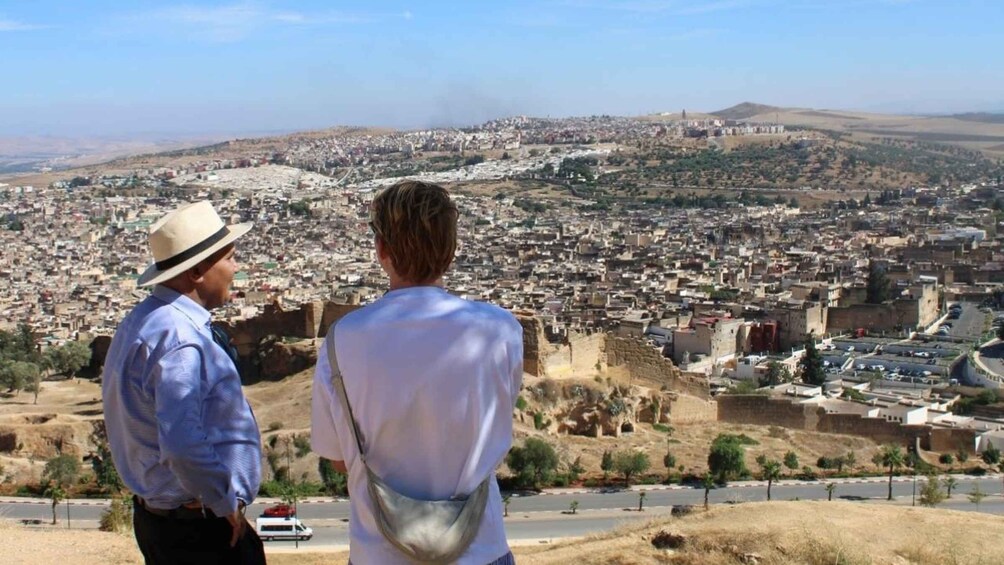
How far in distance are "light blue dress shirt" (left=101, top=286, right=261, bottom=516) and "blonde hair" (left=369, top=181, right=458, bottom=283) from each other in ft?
1.85

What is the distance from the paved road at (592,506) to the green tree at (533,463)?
0.29 metres

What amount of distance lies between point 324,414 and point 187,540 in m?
0.62

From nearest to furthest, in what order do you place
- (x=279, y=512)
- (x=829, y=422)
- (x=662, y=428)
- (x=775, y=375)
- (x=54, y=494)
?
1. (x=279, y=512)
2. (x=54, y=494)
3. (x=662, y=428)
4. (x=829, y=422)
5. (x=775, y=375)

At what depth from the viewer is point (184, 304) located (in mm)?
2705

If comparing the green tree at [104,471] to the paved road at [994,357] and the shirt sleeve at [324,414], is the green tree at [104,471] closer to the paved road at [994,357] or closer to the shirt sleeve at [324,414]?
the shirt sleeve at [324,414]

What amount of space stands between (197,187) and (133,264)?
46457 millimetres

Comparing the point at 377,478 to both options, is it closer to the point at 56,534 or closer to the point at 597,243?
the point at 56,534

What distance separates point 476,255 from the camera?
52625 millimetres

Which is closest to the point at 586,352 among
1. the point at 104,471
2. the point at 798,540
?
the point at 104,471

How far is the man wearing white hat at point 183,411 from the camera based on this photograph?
2574 millimetres

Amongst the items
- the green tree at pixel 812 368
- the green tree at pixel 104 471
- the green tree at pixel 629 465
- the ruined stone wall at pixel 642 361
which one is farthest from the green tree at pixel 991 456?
the green tree at pixel 104 471

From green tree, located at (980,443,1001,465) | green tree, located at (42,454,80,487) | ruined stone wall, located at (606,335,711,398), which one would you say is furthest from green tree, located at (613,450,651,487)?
green tree, located at (42,454,80,487)

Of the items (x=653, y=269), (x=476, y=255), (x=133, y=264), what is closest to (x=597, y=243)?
(x=476, y=255)

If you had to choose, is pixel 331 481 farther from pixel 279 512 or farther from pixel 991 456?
pixel 991 456
